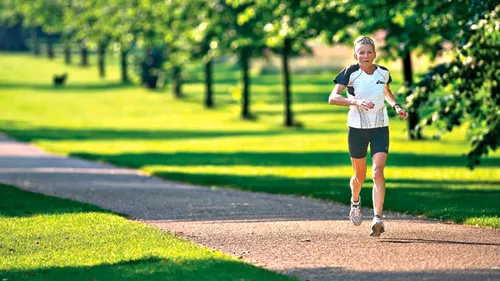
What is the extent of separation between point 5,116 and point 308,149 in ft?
68.6

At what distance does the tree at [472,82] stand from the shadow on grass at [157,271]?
7054 millimetres

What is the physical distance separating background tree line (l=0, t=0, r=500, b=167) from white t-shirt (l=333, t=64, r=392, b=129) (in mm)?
4726

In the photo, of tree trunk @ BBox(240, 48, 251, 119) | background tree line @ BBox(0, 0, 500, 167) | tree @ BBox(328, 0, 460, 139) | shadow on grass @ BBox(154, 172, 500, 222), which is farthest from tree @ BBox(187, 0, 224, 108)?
shadow on grass @ BBox(154, 172, 500, 222)

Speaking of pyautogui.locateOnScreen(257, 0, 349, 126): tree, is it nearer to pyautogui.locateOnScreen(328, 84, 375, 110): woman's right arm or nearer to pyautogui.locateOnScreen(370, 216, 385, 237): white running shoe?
pyautogui.locateOnScreen(328, 84, 375, 110): woman's right arm

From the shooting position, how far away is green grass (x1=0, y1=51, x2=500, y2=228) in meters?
17.3

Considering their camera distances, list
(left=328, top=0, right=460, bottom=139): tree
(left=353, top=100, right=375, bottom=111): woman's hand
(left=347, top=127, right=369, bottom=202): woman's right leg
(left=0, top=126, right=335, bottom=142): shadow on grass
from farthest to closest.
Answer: (left=0, top=126, right=335, bottom=142): shadow on grass < (left=328, top=0, right=460, bottom=139): tree < (left=347, top=127, right=369, bottom=202): woman's right leg < (left=353, top=100, right=375, bottom=111): woman's hand

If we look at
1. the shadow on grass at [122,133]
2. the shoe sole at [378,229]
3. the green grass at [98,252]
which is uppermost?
the shoe sole at [378,229]

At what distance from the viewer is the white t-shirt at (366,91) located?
10.7 m

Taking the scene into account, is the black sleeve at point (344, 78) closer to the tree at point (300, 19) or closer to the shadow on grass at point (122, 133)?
the tree at point (300, 19)

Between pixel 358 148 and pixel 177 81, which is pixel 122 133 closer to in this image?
pixel 177 81

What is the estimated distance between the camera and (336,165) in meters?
24.0

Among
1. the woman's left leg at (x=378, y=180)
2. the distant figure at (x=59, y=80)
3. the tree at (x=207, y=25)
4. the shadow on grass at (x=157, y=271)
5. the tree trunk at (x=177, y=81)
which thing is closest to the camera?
the shadow on grass at (x=157, y=271)

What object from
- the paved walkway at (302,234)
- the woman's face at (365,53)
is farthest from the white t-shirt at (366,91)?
the paved walkway at (302,234)

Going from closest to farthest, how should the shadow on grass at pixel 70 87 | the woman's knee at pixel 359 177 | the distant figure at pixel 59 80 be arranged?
1. the woman's knee at pixel 359 177
2. the shadow on grass at pixel 70 87
3. the distant figure at pixel 59 80
